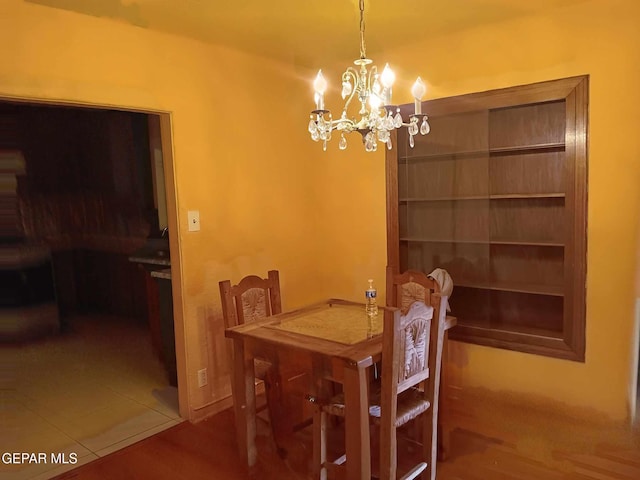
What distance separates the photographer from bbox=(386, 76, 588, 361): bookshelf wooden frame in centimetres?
271

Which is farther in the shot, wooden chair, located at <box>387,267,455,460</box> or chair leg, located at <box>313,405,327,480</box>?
wooden chair, located at <box>387,267,455,460</box>

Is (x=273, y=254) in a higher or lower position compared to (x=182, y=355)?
higher

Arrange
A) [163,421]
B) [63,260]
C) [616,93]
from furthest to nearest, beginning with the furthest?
[63,260]
[163,421]
[616,93]

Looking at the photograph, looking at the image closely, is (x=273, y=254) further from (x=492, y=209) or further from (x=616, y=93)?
(x=616, y=93)

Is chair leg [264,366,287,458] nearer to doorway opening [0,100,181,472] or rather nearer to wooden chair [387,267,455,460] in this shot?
wooden chair [387,267,455,460]

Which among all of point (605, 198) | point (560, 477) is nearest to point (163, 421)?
point (560, 477)

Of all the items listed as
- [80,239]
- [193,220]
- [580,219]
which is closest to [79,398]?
[193,220]

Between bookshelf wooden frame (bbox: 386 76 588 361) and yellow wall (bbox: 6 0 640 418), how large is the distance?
0.27 feet

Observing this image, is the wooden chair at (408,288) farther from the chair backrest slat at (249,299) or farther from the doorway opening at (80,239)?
the doorway opening at (80,239)

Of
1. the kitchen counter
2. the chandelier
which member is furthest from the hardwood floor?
the chandelier

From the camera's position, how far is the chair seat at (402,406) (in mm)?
2047

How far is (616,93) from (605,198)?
0.56 m

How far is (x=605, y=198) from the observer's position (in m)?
2.60

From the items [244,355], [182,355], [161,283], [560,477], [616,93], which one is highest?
[616,93]
